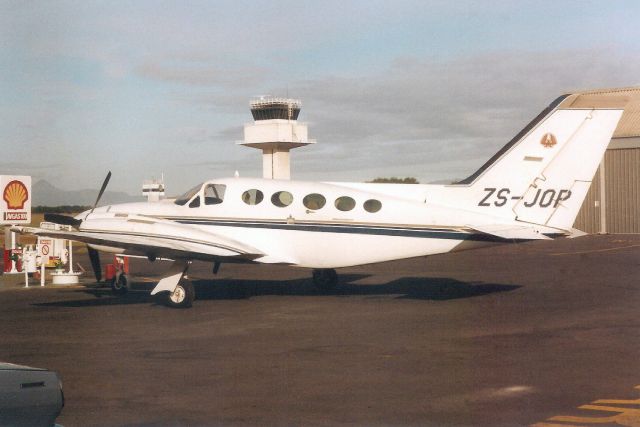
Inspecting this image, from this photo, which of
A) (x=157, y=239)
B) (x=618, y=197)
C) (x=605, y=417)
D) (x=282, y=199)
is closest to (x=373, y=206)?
(x=282, y=199)

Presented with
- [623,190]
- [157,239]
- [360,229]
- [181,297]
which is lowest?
[181,297]

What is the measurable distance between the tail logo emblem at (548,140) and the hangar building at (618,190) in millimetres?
41696

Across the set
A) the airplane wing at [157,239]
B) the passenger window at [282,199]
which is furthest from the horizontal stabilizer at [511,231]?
the airplane wing at [157,239]

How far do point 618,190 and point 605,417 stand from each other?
54.7m

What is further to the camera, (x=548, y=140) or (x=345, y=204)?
(x=345, y=204)

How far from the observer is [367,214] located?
19750 mm

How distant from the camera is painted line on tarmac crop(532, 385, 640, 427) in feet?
25.9

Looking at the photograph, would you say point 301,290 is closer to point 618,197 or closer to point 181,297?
point 181,297

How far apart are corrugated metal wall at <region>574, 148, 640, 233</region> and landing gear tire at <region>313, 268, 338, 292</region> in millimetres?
42293

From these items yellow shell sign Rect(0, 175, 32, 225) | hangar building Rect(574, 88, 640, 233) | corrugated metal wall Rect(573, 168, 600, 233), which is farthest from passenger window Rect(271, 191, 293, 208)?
corrugated metal wall Rect(573, 168, 600, 233)

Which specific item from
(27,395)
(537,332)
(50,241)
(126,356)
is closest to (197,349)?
(126,356)

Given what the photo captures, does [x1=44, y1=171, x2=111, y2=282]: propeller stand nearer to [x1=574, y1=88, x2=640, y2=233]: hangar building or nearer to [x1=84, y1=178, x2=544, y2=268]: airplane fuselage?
[x1=84, y1=178, x2=544, y2=268]: airplane fuselage

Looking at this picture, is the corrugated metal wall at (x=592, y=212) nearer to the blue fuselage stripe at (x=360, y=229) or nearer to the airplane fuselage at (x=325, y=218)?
the airplane fuselage at (x=325, y=218)

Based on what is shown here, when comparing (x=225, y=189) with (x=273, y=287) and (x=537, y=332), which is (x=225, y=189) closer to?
(x=273, y=287)
